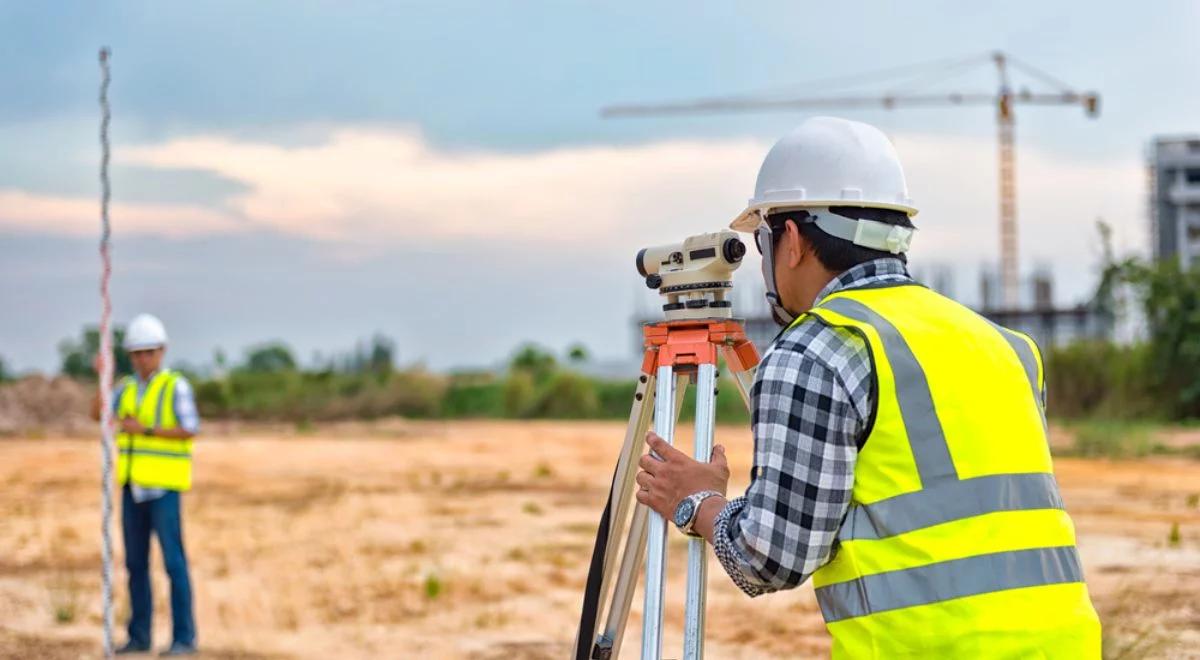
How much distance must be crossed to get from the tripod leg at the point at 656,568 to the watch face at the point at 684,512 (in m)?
0.32

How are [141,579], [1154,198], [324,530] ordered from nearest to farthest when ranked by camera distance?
[141,579] < [324,530] < [1154,198]

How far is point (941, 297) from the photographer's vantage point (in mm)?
2041

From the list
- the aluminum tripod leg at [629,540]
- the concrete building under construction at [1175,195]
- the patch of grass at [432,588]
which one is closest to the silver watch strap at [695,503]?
the aluminum tripod leg at [629,540]

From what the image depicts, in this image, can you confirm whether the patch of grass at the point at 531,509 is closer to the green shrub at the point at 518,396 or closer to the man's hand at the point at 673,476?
the man's hand at the point at 673,476

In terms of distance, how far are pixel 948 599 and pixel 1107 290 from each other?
25.7m

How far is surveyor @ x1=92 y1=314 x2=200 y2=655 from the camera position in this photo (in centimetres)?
652

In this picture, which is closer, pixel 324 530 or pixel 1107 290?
pixel 324 530

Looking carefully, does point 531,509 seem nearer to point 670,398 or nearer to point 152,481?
point 152,481

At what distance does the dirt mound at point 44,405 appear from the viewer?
3005 cm

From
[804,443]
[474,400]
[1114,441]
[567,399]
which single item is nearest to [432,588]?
[804,443]

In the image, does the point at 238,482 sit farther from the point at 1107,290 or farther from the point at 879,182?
the point at 1107,290

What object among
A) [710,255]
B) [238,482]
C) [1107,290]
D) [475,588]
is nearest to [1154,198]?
[1107,290]

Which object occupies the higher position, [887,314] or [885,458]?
[887,314]

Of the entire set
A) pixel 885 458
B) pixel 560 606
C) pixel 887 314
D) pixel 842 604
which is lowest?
pixel 560 606
